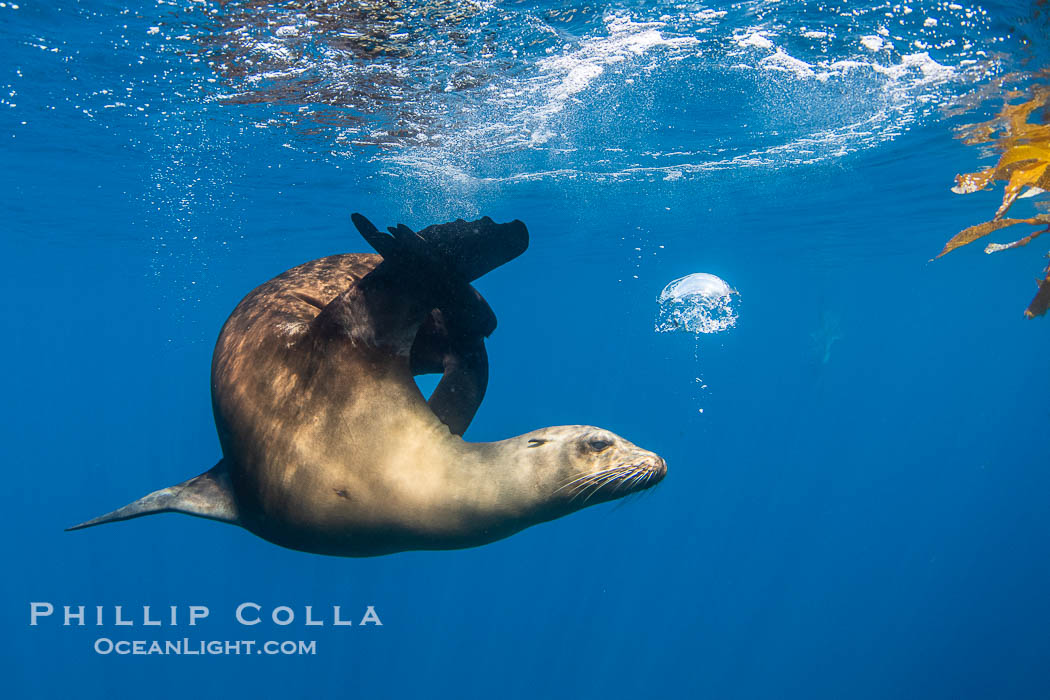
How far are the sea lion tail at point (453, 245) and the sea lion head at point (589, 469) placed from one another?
2.80 ft

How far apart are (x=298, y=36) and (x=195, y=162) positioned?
7521 millimetres

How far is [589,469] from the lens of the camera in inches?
98.6

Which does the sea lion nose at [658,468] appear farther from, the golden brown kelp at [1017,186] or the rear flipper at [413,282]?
the golden brown kelp at [1017,186]

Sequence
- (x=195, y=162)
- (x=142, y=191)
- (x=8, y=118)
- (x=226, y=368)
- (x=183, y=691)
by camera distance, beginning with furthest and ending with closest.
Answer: (x=183, y=691) < (x=142, y=191) < (x=195, y=162) < (x=8, y=118) < (x=226, y=368)

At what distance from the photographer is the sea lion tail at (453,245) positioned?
2.34m

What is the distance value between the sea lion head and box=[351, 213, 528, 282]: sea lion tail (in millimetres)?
852

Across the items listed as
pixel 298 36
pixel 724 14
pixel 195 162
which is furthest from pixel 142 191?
pixel 724 14

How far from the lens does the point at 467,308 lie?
8.88 ft

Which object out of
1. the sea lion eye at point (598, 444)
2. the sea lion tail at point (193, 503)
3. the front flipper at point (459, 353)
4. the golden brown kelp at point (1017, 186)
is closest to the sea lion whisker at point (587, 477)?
the sea lion eye at point (598, 444)

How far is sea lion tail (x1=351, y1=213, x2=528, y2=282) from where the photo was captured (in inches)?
92.1

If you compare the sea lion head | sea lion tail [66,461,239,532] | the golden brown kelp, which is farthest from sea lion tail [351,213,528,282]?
the golden brown kelp

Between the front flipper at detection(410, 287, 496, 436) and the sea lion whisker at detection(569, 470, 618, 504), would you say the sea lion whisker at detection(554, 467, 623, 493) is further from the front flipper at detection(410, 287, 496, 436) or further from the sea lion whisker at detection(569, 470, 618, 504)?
the front flipper at detection(410, 287, 496, 436)

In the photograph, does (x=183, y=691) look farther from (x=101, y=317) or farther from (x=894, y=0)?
(x=101, y=317)

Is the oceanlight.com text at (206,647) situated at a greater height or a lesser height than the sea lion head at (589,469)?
lesser
